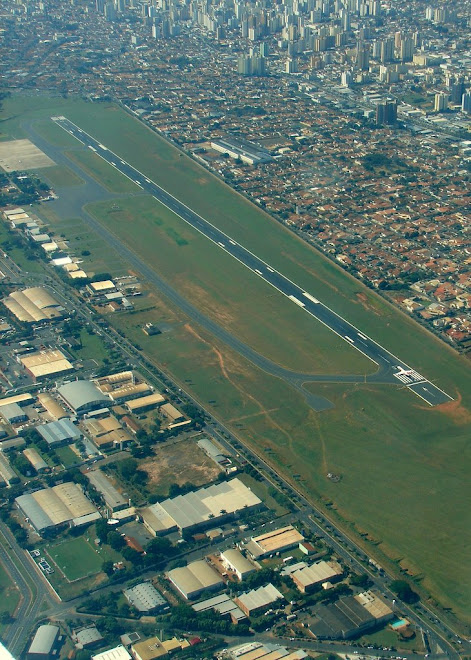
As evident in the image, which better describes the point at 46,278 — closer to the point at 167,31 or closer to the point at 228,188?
the point at 228,188

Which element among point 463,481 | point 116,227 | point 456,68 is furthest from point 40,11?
point 463,481

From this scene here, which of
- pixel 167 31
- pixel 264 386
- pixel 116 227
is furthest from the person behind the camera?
pixel 167 31

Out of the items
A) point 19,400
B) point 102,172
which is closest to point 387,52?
point 102,172

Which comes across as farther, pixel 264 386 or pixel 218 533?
pixel 264 386

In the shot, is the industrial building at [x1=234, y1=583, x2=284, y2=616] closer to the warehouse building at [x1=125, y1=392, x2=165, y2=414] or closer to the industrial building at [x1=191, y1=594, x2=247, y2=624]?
the industrial building at [x1=191, y1=594, x2=247, y2=624]

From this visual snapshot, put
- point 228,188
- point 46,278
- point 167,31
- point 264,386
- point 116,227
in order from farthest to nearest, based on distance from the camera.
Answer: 1. point 167,31
2. point 228,188
3. point 116,227
4. point 46,278
5. point 264,386

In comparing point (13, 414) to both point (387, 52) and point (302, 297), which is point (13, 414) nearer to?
point (302, 297)

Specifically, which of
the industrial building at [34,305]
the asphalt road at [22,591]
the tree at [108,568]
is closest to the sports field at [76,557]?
the tree at [108,568]
